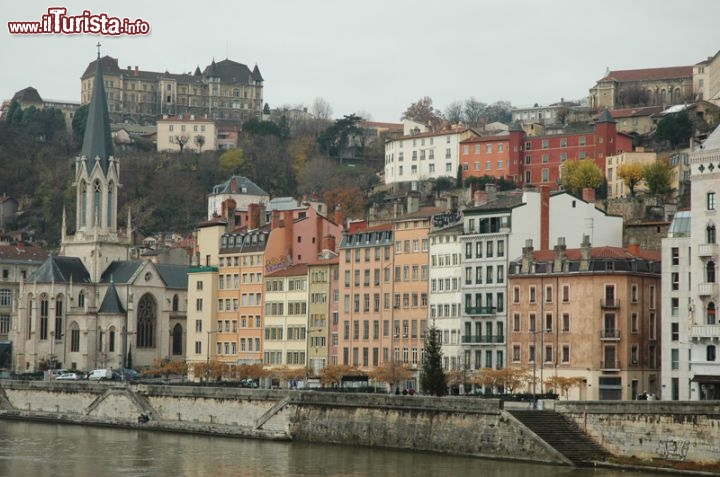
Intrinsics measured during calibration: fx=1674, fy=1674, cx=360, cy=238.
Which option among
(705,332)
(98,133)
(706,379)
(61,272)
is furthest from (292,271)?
(706,379)

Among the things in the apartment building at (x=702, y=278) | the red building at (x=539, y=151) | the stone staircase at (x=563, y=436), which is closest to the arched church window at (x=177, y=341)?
the red building at (x=539, y=151)

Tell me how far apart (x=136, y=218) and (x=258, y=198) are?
997 inches

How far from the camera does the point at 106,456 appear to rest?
257ft

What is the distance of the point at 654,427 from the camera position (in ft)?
221

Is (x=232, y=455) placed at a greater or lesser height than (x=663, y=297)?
lesser

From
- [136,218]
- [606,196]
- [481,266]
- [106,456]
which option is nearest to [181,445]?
[106,456]

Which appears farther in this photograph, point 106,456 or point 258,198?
point 258,198

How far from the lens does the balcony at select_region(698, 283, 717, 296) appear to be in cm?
7675

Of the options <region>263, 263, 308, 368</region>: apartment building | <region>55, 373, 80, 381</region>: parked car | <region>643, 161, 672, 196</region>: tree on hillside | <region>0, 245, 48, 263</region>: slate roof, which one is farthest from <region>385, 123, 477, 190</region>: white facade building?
<region>55, 373, 80, 381</region>: parked car

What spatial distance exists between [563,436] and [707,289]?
11.2 metres

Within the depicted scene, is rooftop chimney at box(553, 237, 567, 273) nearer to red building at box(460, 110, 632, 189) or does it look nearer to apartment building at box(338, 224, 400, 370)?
apartment building at box(338, 224, 400, 370)

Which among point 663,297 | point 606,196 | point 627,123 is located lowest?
point 663,297

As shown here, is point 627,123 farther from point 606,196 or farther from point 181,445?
point 181,445

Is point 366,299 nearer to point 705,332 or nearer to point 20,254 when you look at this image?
point 705,332
